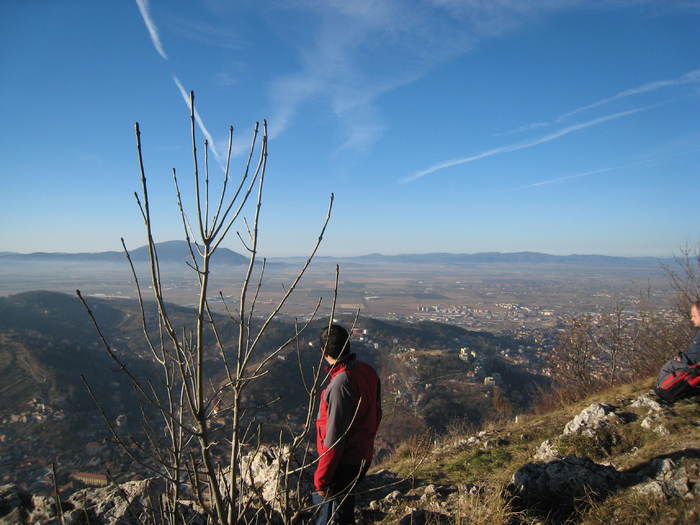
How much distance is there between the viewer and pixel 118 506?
281cm

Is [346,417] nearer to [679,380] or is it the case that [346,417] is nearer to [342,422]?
[342,422]

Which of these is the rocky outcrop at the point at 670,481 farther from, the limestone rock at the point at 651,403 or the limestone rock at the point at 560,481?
the limestone rock at the point at 651,403

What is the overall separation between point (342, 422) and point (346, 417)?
4 centimetres

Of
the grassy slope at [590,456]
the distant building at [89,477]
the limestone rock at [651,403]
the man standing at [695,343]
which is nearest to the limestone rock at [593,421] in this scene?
the grassy slope at [590,456]

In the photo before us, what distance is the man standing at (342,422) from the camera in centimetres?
221

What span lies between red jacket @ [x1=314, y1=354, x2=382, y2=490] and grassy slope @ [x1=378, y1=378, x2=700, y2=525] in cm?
37

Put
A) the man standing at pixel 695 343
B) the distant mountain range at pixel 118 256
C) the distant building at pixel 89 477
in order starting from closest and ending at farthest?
the man standing at pixel 695 343 → the distant building at pixel 89 477 → the distant mountain range at pixel 118 256

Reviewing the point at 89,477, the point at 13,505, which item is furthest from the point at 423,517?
the point at 89,477

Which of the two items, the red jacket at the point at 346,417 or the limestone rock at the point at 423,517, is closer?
the red jacket at the point at 346,417

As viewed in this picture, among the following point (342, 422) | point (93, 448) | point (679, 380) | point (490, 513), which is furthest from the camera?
point (93, 448)

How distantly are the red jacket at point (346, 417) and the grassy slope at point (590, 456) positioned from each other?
374mm

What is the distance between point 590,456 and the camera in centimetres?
430

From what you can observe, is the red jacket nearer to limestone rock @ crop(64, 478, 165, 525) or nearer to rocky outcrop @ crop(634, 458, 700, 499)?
limestone rock @ crop(64, 478, 165, 525)

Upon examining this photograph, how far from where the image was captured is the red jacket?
7.23 feet
